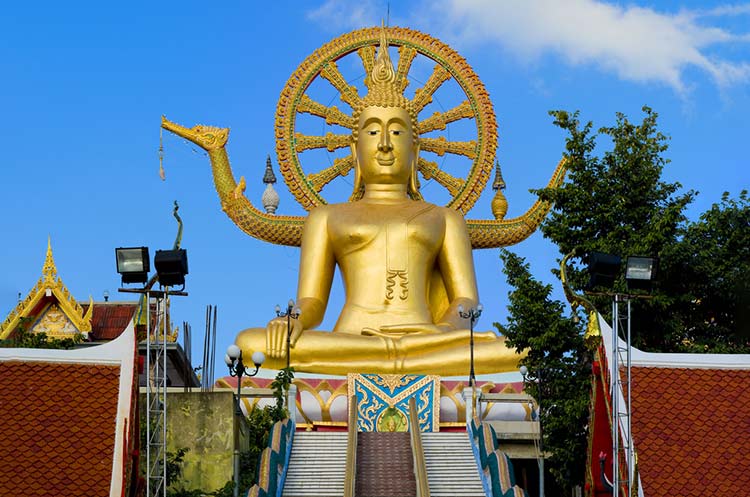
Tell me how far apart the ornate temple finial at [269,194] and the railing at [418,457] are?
819 cm

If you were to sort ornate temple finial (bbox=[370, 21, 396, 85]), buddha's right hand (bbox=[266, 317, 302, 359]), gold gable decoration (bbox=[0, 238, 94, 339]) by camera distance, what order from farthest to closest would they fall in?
gold gable decoration (bbox=[0, 238, 94, 339])
ornate temple finial (bbox=[370, 21, 396, 85])
buddha's right hand (bbox=[266, 317, 302, 359])

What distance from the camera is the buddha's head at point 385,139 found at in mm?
26516

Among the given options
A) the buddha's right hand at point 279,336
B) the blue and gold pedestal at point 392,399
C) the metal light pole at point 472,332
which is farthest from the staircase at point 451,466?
the buddha's right hand at point 279,336

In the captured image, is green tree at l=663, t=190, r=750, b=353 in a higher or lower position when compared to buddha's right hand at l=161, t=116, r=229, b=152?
lower

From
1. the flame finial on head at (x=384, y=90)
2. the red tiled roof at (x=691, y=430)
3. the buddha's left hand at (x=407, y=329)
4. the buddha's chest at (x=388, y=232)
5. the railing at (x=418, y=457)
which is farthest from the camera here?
the flame finial on head at (x=384, y=90)

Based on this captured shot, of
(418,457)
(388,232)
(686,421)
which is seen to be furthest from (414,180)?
(686,421)

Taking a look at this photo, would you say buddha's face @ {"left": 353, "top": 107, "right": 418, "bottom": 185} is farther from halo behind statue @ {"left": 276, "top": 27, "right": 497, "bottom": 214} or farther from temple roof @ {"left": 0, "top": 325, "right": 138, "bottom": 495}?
temple roof @ {"left": 0, "top": 325, "right": 138, "bottom": 495}

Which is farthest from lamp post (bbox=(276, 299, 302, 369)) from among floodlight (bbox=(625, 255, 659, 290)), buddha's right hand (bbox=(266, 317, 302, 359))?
floodlight (bbox=(625, 255, 659, 290))

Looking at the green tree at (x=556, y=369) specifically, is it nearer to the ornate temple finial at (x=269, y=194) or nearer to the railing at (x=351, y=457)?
the railing at (x=351, y=457)

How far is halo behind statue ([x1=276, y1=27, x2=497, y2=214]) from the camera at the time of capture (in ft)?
90.0

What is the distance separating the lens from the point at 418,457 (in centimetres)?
1944

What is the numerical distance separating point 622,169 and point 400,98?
18.4ft

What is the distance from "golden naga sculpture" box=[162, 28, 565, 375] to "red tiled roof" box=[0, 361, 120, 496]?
6992mm

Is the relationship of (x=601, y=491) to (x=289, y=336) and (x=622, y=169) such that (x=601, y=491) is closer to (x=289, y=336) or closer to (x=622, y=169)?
(x=622, y=169)
